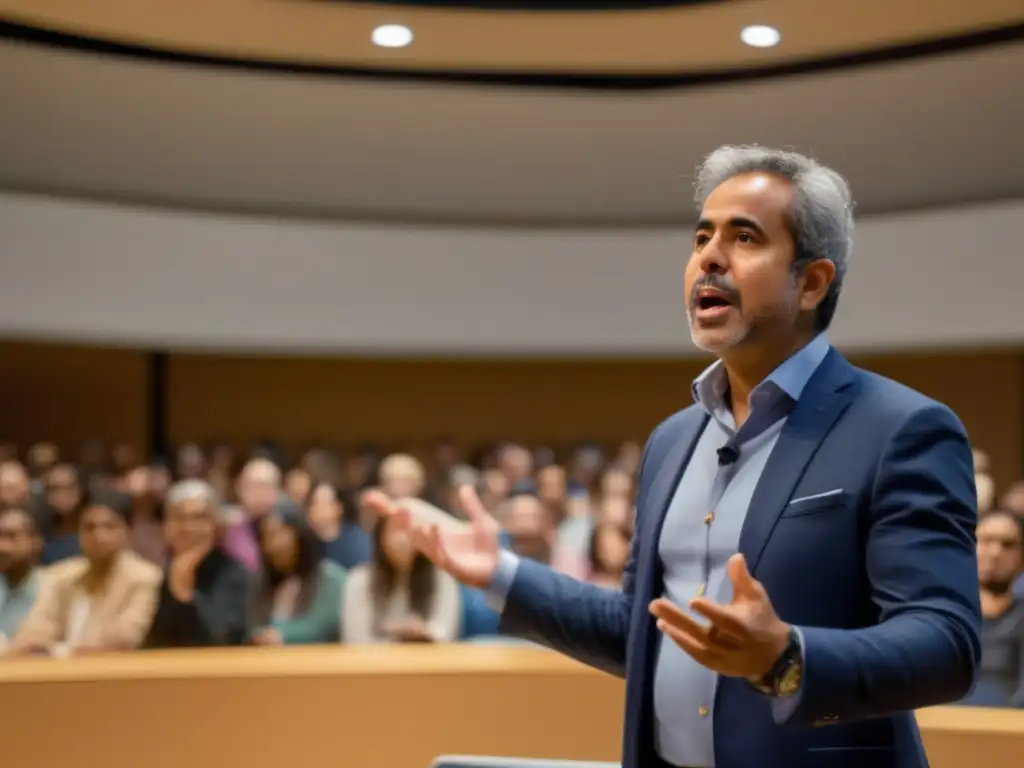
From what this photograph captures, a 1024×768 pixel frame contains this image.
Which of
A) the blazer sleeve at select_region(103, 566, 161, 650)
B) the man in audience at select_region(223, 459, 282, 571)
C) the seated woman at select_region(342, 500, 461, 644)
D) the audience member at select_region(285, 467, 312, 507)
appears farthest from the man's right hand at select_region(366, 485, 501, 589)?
the audience member at select_region(285, 467, 312, 507)

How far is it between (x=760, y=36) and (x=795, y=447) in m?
4.79

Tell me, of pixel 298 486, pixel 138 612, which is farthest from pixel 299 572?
pixel 298 486

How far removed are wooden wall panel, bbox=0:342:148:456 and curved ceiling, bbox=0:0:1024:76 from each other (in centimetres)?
349

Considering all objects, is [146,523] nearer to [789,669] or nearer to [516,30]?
[516,30]

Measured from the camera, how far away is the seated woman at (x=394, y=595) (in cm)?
386

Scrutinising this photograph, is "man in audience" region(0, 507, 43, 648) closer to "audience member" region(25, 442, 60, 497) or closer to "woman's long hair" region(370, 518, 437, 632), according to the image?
"woman's long hair" region(370, 518, 437, 632)

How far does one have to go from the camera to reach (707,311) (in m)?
1.52

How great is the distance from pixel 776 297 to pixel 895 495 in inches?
10.6

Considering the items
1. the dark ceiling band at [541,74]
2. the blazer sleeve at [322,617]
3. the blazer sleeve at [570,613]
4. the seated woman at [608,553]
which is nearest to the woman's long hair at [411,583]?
the blazer sleeve at [322,617]

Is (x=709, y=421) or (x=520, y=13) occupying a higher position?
(x=520, y=13)

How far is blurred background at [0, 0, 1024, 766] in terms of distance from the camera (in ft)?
17.0

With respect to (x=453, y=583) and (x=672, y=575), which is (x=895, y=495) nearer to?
(x=672, y=575)

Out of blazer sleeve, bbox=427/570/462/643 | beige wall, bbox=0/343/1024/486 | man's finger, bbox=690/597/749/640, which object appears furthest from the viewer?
beige wall, bbox=0/343/1024/486

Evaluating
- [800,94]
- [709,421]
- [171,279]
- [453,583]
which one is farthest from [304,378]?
[709,421]
